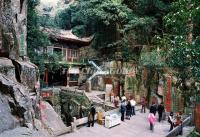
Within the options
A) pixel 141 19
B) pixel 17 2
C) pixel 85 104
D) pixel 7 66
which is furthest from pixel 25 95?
pixel 141 19

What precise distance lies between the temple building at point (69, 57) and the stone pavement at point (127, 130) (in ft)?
54.4

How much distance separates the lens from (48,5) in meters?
66.8

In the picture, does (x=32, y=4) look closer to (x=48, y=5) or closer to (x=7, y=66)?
(x=7, y=66)

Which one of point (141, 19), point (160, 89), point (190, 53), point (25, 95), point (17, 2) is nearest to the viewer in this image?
point (190, 53)

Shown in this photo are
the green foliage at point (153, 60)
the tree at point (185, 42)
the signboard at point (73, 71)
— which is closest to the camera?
the tree at point (185, 42)

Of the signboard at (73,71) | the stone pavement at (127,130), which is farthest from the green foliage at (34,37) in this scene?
the signboard at (73,71)

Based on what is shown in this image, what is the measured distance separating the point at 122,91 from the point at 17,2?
1622 cm

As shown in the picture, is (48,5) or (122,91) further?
(48,5)

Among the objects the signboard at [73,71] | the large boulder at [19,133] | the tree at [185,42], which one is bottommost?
the signboard at [73,71]

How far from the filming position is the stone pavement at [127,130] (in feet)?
68.8

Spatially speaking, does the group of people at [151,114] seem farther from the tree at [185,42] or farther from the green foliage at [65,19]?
the green foliage at [65,19]

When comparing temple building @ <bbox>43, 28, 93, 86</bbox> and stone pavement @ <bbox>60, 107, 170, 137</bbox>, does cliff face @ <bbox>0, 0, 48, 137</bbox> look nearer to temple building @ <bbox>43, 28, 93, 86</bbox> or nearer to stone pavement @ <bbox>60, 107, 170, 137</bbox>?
stone pavement @ <bbox>60, 107, 170, 137</bbox>

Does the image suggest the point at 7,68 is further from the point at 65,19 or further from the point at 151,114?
the point at 65,19

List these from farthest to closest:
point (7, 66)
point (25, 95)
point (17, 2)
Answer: point (17, 2) < point (7, 66) < point (25, 95)
